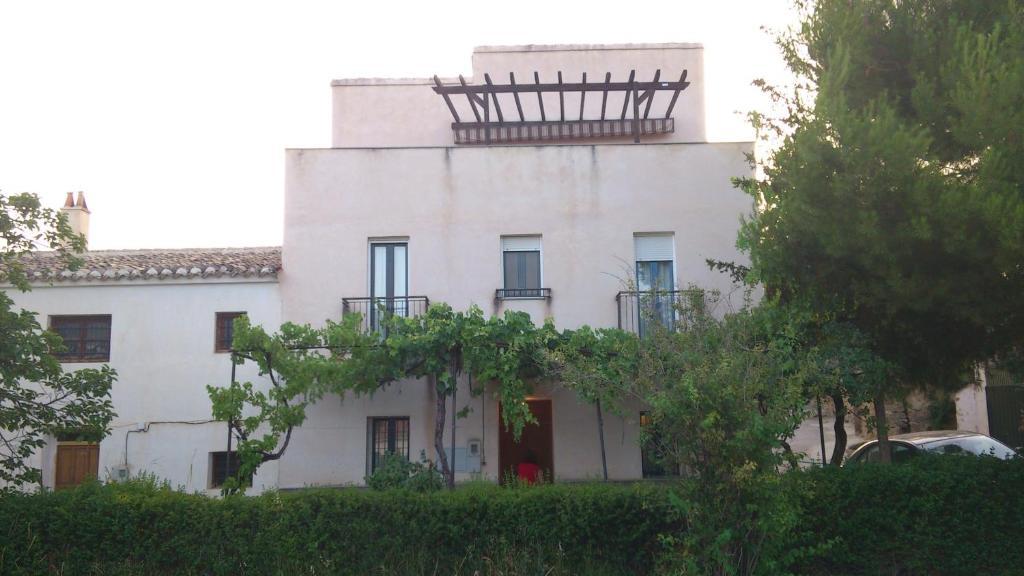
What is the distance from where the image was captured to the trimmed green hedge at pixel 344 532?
8.61 meters

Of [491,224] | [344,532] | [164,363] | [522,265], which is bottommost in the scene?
[344,532]

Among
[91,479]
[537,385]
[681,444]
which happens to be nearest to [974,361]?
[681,444]

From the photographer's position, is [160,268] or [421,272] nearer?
[421,272]

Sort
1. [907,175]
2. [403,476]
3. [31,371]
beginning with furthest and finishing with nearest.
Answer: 1. [403,476]
2. [31,371]
3. [907,175]

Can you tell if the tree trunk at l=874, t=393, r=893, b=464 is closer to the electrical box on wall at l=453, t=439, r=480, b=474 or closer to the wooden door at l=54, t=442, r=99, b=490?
the electrical box on wall at l=453, t=439, r=480, b=474

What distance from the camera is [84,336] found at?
14828 millimetres

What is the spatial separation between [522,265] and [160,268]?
635 cm

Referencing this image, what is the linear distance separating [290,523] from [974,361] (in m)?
8.60

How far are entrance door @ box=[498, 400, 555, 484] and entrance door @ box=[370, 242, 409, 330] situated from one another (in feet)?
8.34

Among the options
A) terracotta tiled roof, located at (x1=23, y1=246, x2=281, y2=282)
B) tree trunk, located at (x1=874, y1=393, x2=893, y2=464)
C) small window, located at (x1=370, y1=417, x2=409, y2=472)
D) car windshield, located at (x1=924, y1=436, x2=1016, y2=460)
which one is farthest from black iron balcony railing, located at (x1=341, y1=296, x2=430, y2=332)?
car windshield, located at (x1=924, y1=436, x2=1016, y2=460)

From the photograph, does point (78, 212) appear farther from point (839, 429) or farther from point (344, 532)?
point (839, 429)

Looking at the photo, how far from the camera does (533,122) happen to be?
1658cm

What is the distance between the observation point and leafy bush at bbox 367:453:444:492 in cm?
1171

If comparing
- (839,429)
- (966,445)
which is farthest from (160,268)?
(966,445)
